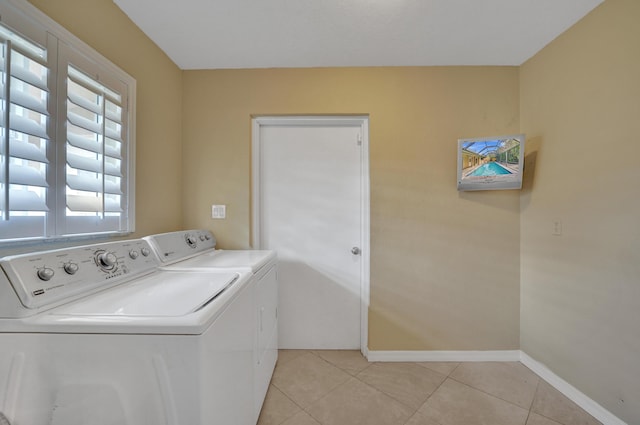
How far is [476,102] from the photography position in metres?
1.90

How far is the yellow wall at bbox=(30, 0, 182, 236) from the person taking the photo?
1.17 meters

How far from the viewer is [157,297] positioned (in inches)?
33.3

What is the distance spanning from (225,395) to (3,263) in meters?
0.80

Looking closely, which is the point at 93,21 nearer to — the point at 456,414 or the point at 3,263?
the point at 3,263

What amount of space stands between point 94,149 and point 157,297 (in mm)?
867

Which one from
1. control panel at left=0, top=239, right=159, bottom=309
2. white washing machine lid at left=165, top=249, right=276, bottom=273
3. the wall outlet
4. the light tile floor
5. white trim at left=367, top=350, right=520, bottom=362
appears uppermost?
the wall outlet

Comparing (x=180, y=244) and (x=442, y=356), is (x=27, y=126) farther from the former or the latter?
(x=442, y=356)

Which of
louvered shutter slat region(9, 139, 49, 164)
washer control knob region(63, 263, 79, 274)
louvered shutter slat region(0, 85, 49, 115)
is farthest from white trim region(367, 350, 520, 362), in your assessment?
louvered shutter slat region(0, 85, 49, 115)

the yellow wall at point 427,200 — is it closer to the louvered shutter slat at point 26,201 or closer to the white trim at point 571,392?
the white trim at point 571,392

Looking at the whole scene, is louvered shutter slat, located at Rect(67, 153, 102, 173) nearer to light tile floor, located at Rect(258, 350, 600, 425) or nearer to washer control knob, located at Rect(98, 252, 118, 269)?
washer control knob, located at Rect(98, 252, 118, 269)

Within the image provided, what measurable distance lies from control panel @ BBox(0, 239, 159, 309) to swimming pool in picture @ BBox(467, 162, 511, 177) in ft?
7.39

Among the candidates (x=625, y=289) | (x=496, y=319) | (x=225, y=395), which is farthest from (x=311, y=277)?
(x=625, y=289)

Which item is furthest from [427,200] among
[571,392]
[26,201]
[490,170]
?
[26,201]

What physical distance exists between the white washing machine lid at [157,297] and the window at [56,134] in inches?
16.0
